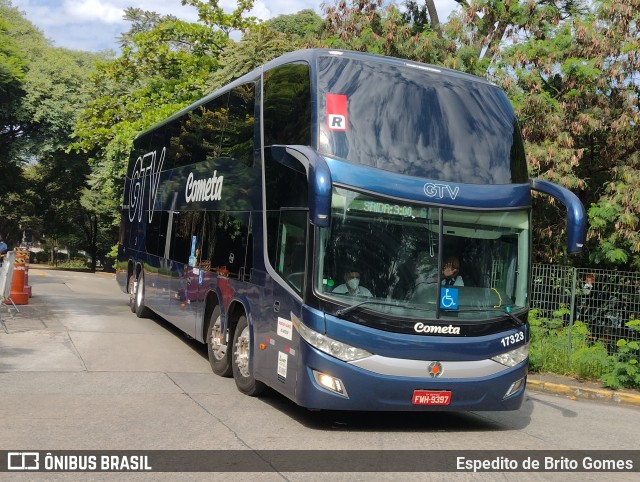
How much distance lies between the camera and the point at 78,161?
49.1 meters

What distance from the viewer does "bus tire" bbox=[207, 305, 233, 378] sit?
11117 millimetres

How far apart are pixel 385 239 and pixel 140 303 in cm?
1136

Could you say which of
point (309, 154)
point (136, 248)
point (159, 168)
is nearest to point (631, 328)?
point (309, 154)

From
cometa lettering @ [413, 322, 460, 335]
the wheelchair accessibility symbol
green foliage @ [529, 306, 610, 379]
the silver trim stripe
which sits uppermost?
the wheelchair accessibility symbol

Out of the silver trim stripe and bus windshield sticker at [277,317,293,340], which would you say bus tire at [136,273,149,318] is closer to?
bus windshield sticker at [277,317,293,340]

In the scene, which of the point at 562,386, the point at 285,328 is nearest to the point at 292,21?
the point at 562,386

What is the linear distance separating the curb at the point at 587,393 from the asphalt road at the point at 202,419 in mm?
287

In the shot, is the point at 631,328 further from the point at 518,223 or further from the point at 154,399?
the point at 154,399

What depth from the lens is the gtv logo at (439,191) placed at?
8.41 metres

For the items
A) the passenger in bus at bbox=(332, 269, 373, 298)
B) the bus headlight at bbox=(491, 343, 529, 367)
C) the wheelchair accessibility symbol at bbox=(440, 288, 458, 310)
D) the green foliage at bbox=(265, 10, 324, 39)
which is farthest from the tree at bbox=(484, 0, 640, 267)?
the green foliage at bbox=(265, 10, 324, 39)

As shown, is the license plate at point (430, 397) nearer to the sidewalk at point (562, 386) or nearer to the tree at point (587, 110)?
the sidewalk at point (562, 386)

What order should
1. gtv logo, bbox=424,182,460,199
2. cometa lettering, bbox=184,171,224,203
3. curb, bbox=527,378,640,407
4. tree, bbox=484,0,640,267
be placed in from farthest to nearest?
1. tree, bbox=484,0,640,267
2. curb, bbox=527,378,640,407
3. cometa lettering, bbox=184,171,224,203
4. gtv logo, bbox=424,182,460,199

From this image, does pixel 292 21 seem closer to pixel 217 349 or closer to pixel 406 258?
pixel 217 349

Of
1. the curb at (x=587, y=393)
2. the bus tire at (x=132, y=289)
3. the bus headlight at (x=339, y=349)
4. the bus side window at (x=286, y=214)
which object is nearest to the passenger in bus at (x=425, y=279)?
the bus headlight at (x=339, y=349)
